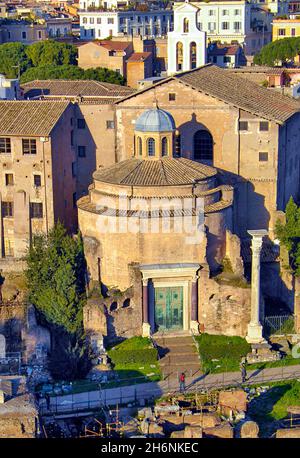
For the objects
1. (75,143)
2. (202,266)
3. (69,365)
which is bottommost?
(69,365)

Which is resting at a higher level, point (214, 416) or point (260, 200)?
point (260, 200)

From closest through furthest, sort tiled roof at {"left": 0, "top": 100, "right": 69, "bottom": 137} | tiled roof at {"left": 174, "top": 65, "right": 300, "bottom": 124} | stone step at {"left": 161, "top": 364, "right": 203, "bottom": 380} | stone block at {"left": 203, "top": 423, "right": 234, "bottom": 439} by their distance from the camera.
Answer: stone block at {"left": 203, "top": 423, "right": 234, "bottom": 439}
stone step at {"left": 161, "top": 364, "right": 203, "bottom": 380}
tiled roof at {"left": 0, "top": 100, "right": 69, "bottom": 137}
tiled roof at {"left": 174, "top": 65, "right": 300, "bottom": 124}

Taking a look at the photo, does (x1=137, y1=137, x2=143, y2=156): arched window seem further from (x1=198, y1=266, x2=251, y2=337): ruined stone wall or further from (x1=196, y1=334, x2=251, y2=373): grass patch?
(x1=196, y1=334, x2=251, y2=373): grass patch

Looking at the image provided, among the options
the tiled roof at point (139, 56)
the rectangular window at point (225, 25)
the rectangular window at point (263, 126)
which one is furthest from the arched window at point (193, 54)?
the rectangular window at point (225, 25)

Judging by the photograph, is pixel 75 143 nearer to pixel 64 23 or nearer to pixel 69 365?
pixel 69 365

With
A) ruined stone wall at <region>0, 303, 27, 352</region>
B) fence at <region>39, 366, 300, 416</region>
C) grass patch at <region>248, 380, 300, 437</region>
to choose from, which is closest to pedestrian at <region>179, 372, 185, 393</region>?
fence at <region>39, 366, 300, 416</region>

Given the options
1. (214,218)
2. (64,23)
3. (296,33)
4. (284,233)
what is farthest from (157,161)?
(64,23)

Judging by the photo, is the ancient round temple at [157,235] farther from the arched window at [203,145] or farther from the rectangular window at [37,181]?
the arched window at [203,145]
